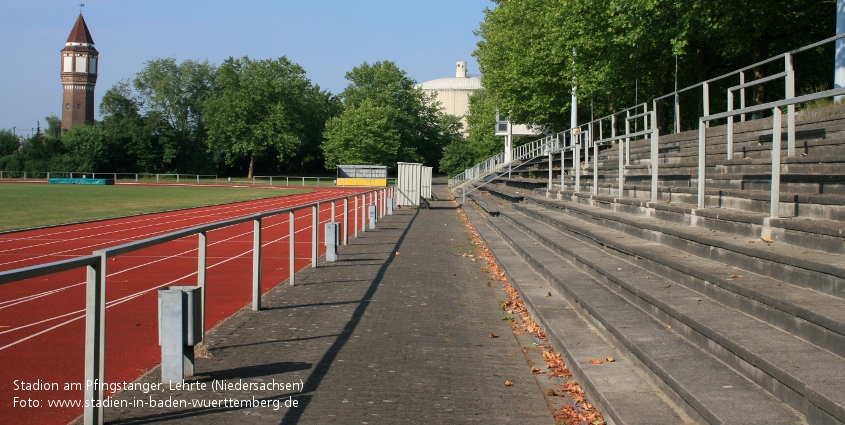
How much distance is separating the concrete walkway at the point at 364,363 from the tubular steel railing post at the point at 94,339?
0.93ft

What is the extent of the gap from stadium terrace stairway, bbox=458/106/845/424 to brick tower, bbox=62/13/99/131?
10758 cm

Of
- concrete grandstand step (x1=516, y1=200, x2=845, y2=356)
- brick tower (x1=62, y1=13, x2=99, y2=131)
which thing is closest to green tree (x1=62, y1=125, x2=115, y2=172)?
brick tower (x1=62, y1=13, x2=99, y2=131)

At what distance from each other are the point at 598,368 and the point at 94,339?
351 centimetres

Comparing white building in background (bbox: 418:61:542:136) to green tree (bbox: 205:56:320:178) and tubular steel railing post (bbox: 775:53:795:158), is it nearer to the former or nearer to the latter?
green tree (bbox: 205:56:320:178)

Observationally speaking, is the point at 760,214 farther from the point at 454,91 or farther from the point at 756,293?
the point at 454,91

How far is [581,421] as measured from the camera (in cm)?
504

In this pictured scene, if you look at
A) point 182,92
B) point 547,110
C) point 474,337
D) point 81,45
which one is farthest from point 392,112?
point 474,337

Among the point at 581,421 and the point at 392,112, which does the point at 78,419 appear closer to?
the point at 581,421

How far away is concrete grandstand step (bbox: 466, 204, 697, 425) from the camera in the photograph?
4.67 metres

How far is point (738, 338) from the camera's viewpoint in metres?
4.91

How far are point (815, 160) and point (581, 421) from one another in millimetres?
4151

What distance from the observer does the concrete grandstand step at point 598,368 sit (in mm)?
4668

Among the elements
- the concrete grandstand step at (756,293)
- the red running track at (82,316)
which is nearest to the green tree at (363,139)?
the red running track at (82,316)

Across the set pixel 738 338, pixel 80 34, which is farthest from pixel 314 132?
pixel 738 338
